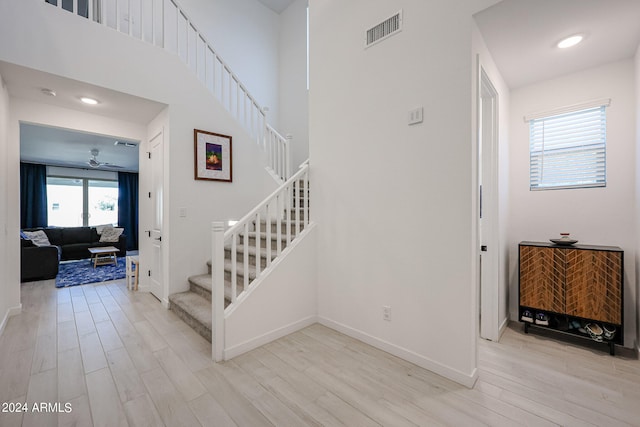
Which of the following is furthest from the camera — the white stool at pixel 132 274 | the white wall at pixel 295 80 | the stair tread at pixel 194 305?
the white wall at pixel 295 80

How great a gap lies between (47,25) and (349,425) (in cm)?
418

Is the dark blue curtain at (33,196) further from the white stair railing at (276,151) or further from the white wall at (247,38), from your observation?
the white stair railing at (276,151)

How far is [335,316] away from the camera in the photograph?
2.79 meters

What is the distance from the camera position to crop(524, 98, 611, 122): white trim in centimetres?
244

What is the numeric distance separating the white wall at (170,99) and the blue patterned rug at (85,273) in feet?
6.15

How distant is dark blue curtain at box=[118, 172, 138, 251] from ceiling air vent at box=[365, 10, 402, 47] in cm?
946

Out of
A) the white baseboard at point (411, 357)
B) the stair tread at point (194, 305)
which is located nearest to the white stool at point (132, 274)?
the stair tread at point (194, 305)

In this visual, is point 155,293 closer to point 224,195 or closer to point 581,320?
point 224,195

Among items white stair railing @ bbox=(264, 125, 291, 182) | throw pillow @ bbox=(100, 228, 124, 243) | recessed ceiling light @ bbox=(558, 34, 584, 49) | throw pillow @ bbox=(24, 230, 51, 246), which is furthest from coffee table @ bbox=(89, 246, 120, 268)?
recessed ceiling light @ bbox=(558, 34, 584, 49)

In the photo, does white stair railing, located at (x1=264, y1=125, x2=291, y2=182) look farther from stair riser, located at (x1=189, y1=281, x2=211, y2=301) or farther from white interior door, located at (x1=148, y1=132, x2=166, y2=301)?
stair riser, located at (x1=189, y1=281, x2=211, y2=301)

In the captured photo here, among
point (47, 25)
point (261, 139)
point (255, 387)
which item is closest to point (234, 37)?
point (261, 139)

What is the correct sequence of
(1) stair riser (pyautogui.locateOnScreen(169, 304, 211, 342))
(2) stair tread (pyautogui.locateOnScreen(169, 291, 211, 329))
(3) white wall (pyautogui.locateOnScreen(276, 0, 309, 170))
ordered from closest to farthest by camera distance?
(1) stair riser (pyautogui.locateOnScreen(169, 304, 211, 342)), (2) stair tread (pyautogui.locateOnScreen(169, 291, 211, 329)), (3) white wall (pyautogui.locateOnScreen(276, 0, 309, 170))

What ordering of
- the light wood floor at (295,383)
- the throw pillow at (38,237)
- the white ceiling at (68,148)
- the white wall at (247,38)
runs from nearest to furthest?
the light wood floor at (295,383)
the white wall at (247,38)
the white ceiling at (68,148)
the throw pillow at (38,237)

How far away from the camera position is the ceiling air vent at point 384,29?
7.40 ft
